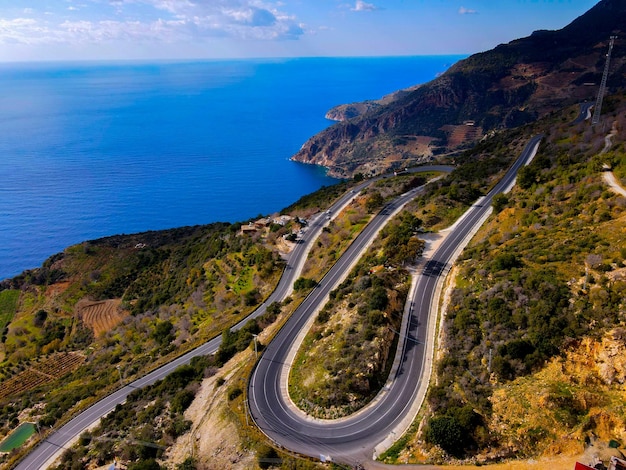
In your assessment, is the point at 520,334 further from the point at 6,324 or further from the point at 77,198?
the point at 77,198

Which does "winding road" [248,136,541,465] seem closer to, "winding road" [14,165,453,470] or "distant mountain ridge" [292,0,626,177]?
"winding road" [14,165,453,470]

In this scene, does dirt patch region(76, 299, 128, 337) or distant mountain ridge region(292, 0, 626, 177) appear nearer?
dirt patch region(76, 299, 128, 337)

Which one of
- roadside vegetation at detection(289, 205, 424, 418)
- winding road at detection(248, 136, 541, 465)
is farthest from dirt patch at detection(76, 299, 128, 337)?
roadside vegetation at detection(289, 205, 424, 418)


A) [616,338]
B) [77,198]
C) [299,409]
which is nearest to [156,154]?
[77,198]

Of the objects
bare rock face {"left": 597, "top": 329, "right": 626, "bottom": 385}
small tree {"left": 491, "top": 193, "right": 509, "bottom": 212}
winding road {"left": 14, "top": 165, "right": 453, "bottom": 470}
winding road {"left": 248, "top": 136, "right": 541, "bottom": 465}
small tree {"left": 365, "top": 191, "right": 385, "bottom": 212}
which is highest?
small tree {"left": 491, "top": 193, "right": 509, "bottom": 212}

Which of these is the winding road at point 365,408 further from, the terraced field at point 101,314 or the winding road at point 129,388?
the terraced field at point 101,314

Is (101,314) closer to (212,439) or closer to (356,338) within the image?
(212,439)

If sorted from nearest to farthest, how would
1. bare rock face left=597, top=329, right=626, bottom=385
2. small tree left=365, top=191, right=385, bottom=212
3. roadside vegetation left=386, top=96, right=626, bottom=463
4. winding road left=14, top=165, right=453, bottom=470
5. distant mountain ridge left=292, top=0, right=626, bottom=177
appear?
1. roadside vegetation left=386, top=96, right=626, bottom=463
2. bare rock face left=597, top=329, right=626, bottom=385
3. winding road left=14, top=165, right=453, bottom=470
4. small tree left=365, top=191, right=385, bottom=212
5. distant mountain ridge left=292, top=0, right=626, bottom=177
